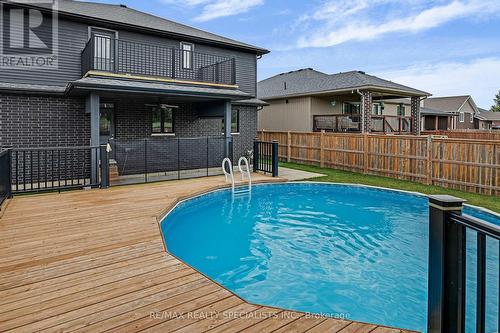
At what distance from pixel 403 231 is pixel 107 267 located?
5637mm

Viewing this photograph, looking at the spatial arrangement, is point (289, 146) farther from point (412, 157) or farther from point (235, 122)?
point (412, 157)

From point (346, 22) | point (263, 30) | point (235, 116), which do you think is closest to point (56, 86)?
point (235, 116)

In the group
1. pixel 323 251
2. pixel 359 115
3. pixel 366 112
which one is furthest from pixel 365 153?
pixel 323 251

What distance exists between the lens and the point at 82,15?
10875 mm

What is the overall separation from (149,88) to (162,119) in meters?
3.54

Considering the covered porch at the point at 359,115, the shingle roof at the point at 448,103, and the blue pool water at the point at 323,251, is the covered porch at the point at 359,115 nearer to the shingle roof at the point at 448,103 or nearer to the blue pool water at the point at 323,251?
the blue pool water at the point at 323,251

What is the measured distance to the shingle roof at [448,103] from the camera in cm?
3944

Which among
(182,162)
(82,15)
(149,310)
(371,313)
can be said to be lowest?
(371,313)

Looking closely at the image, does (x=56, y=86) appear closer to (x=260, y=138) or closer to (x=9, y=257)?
(x=9, y=257)

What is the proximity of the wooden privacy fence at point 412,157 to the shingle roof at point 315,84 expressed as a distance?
3.77m

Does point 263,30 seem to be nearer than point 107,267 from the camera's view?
No

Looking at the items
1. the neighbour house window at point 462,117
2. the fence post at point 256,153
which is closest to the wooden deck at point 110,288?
the fence post at point 256,153

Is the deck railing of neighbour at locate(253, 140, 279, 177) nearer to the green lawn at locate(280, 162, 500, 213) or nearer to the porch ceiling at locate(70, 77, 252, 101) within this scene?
the green lawn at locate(280, 162, 500, 213)

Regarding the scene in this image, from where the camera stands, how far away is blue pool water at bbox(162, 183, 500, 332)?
4.00m
